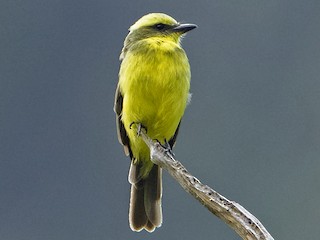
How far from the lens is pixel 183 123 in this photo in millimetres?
51219

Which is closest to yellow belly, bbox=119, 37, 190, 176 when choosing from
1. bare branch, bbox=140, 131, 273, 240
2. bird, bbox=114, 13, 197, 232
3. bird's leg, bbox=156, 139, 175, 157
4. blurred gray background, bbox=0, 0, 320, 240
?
bird, bbox=114, 13, 197, 232

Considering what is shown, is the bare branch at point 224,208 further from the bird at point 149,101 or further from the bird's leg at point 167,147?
the bird at point 149,101

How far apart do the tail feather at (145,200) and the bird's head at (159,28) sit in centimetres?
113

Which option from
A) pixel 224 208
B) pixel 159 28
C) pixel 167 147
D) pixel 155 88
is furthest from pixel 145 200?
pixel 224 208

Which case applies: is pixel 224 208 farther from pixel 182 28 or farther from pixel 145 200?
pixel 182 28

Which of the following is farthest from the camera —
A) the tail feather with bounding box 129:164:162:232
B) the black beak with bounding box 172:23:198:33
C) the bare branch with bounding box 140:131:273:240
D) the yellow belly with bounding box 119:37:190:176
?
the black beak with bounding box 172:23:198:33

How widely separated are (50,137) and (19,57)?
11998 mm

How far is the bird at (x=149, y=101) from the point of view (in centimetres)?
1108

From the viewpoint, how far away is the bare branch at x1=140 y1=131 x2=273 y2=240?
28.6 ft

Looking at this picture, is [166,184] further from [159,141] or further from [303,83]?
[159,141]

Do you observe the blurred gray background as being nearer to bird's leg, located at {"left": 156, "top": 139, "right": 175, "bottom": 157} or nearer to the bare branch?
bird's leg, located at {"left": 156, "top": 139, "right": 175, "bottom": 157}

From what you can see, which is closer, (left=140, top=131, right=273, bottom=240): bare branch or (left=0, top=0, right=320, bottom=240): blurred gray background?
(left=140, top=131, right=273, bottom=240): bare branch

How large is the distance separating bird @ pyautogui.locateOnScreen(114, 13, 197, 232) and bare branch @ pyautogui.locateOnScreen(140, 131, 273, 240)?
155 centimetres

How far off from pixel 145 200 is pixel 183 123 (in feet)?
130
